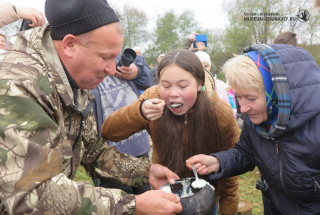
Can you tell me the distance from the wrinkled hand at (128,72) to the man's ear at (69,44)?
132 cm

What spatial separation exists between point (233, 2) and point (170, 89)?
21770mm

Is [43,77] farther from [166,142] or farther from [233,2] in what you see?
[233,2]

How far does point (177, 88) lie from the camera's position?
2207 millimetres

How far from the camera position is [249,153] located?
7.02 ft

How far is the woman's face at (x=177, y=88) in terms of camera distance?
2.20 m

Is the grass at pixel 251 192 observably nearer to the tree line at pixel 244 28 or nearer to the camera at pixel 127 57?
the camera at pixel 127 57

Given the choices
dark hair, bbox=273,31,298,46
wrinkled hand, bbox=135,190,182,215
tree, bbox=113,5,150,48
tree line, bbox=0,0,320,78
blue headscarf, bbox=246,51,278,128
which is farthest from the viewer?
tree, bbox=113,5,150,48

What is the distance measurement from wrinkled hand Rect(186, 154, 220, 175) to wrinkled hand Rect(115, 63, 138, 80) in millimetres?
1299

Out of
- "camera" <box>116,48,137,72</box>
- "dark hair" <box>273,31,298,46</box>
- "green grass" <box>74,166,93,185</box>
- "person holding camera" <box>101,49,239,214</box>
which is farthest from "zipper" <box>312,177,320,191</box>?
"green grass" <box>74,166,93,185</box>

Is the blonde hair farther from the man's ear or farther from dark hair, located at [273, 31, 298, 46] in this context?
dark hair, located at [273, 31, 298, 46]

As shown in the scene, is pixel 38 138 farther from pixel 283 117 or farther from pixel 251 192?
pixel 251 192

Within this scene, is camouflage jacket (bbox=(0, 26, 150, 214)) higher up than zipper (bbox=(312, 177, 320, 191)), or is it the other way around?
camouflage jacket (bbox=(0, 26, 150, 214))

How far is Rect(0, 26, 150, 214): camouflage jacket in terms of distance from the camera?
1.15m

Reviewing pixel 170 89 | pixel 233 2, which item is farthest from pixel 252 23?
pixel 170 89
